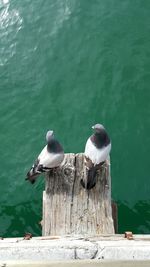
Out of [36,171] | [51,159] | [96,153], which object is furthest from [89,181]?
[36,171]

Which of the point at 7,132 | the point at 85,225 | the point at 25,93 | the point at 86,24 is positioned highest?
the point at 86,24

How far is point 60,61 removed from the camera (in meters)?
12.0

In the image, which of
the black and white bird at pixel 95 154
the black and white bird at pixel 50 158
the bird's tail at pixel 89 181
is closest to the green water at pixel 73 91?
the black and white bird at pixel 50 158

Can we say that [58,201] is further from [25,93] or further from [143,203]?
[25,93]

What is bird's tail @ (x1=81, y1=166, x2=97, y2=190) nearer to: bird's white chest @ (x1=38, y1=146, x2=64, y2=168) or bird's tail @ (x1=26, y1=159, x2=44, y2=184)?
bird's white chest @ (x1=38, y1=146, x2=64, y2=168)

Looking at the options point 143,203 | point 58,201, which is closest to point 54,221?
point 58,201

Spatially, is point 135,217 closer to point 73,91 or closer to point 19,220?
point 19,220

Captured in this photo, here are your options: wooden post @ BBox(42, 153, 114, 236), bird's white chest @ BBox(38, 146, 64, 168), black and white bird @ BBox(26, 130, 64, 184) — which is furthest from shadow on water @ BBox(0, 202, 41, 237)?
wooden post @ BBox(42, 153, 114, 236)

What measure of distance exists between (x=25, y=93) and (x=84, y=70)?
58.5 inches

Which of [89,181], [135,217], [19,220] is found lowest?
[135,217]

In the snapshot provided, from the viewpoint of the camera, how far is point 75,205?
223 inches

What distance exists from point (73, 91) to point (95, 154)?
518 centimetres

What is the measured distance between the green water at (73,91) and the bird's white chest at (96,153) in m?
3.30

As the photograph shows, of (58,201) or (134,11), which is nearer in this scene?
(58,201)
